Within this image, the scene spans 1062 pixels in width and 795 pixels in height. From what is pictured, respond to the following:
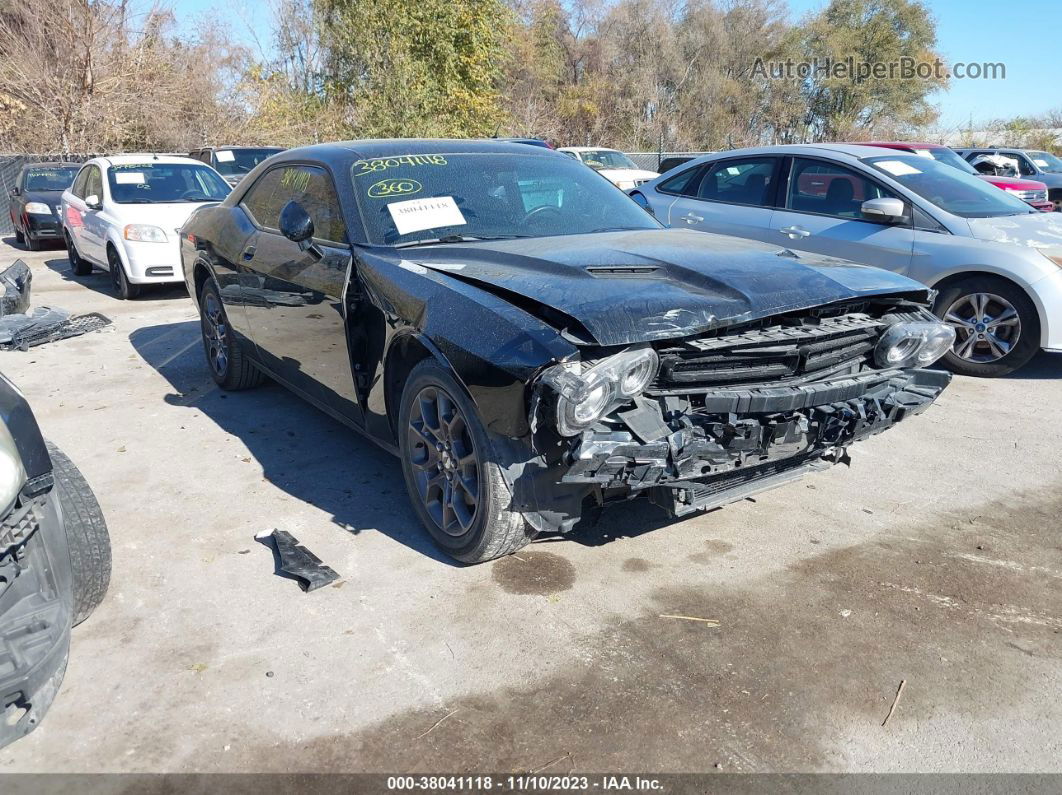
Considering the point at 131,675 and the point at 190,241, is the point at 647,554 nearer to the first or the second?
the point at 131,675

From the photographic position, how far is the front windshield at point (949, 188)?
6.61 metres

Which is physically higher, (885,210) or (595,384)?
(885,210)

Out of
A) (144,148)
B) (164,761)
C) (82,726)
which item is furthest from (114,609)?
(144,148)

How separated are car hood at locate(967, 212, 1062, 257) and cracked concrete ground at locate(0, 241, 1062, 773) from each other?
6.65 feet

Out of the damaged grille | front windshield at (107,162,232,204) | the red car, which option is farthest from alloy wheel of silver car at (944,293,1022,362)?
front windshield at (107,162,232,204)

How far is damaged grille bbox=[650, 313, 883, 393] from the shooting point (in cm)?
297

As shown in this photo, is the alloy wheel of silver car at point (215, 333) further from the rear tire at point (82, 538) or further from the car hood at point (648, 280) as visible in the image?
the rear tire at point (82, 538)

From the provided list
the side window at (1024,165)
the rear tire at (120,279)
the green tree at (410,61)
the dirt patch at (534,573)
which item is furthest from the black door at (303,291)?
the green tree at (410,61)

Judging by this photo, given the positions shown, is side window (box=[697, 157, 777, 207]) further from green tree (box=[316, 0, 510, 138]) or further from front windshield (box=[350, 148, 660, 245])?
green tree (box=[316, 0, 510, 138])

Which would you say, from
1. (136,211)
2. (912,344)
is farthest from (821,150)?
(136,211)

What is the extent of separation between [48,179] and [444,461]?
572 inches

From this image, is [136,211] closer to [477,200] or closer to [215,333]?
[215,333]

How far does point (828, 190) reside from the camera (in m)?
6.92

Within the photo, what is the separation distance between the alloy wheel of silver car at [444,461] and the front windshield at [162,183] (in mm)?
7358
